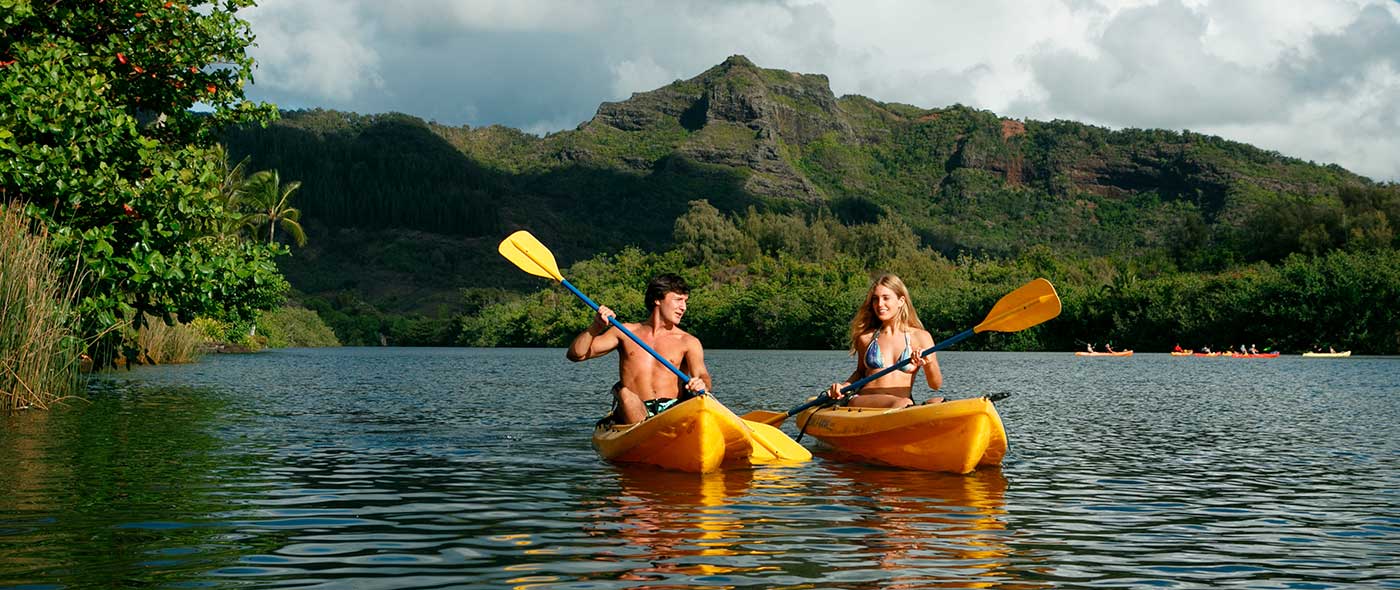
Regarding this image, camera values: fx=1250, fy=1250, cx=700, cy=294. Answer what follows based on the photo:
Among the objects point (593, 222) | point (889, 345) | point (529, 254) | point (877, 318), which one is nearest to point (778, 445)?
point (889, 345)

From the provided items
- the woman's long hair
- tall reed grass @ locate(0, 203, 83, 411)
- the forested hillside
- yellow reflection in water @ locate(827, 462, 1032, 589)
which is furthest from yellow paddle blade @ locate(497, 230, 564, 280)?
the forested hillside

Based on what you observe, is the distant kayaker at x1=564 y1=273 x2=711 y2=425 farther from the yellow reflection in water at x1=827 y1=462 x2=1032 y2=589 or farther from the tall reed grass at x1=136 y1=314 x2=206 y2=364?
the tall reed grass at x1=136 y1=314 x2=206 y2=364

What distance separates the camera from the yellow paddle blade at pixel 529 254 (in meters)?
13.7

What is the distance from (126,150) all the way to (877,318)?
11399 millimetres

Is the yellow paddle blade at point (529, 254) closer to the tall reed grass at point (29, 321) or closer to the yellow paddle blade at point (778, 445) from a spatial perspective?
the yellow paddle blade at point (778, 445)

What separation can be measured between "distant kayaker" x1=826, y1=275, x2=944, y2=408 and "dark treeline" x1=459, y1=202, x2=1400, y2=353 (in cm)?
5577

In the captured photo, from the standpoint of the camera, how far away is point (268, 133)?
6767 inches

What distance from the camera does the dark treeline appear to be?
62.4 m

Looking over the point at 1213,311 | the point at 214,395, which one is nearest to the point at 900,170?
the point at 1213,311

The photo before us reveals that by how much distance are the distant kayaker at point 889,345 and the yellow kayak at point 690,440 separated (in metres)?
1.33

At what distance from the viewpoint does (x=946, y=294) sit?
85.6 meters

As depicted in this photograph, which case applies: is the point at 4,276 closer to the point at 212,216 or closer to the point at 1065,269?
the point at 212,216

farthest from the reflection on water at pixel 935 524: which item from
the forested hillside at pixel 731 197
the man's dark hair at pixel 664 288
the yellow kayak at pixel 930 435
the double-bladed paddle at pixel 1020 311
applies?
the forested hillside at pixel 731 197

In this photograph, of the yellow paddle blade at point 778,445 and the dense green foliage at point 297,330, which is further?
the dense green foliage at point 297,330
